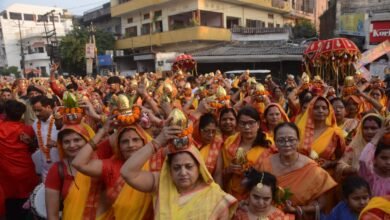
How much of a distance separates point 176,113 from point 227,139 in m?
1.59

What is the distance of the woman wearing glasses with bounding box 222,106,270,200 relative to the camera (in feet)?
10.7

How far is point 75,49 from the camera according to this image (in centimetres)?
3039

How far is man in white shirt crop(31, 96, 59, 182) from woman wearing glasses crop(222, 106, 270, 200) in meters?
2.00

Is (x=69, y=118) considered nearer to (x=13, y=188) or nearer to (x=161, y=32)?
(x=13, y=188)

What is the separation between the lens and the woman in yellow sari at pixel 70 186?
2756 millimetres

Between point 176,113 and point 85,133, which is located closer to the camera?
point 176,113

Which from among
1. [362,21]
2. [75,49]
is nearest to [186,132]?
[362,21]

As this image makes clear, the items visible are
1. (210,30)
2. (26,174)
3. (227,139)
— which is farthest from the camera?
(210,30)

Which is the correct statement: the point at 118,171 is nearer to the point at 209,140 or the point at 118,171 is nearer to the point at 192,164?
the point at 192,164

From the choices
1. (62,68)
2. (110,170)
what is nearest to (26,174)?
(110,170)

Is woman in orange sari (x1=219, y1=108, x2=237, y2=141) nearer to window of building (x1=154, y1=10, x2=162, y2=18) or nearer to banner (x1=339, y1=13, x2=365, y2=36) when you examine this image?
banner (x1=339, y1=13, x2=365, y2=36)

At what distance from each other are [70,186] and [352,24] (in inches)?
690

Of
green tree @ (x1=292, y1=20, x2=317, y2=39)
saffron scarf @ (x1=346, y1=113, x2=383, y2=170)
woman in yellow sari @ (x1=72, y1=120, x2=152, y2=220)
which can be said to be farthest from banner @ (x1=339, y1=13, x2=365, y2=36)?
woman in yellow sari @ (x1=72, y1=120, x2=152, y2=220)

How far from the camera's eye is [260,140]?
353 cm
